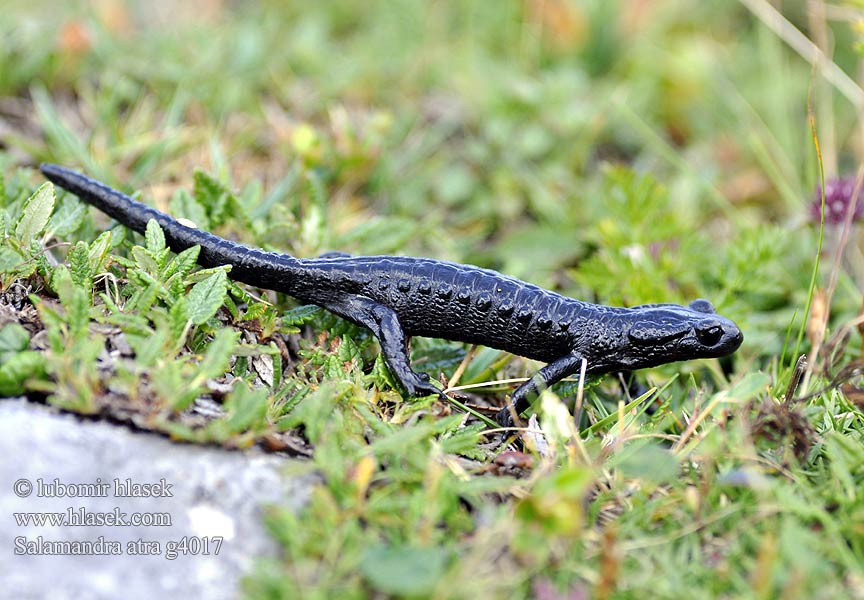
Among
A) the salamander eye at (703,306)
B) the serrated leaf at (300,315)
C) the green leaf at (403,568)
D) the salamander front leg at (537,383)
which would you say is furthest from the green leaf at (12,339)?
the salamander eye at (703,306)

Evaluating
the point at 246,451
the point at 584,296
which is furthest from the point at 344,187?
the point at 246,451

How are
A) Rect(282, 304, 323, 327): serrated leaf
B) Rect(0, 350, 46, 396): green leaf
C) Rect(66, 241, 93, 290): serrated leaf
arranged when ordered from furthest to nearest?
Rect(282, 304, 323, 327): serrated leaf, Rect(66, 241, 93, 290): serrated leaf, Rect(0, 350, 46, 396): green leaf

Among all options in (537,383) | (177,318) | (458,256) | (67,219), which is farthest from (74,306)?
(458,256)

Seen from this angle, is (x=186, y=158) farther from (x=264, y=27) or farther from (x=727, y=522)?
(x=727, y=522)

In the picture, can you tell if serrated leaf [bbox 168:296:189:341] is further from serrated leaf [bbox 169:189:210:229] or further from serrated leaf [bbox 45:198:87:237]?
serrated leaf [bbox 169:189:210:229]

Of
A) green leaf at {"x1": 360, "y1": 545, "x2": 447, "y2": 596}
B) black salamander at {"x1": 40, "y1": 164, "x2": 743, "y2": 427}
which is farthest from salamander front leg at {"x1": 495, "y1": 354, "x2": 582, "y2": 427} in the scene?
green leaf at {"x1": 360, "y1": 545, "x2": 447, "y2": 596}

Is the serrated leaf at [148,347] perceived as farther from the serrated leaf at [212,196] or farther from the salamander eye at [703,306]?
the salamander eye at [703,306]
